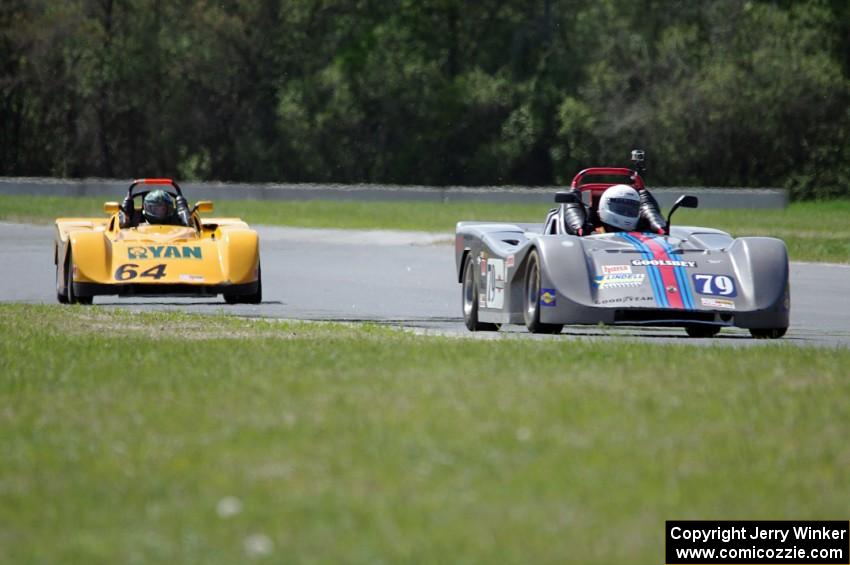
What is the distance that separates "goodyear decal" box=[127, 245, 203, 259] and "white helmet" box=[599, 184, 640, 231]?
15.3 feet

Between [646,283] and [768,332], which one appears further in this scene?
[768,332]

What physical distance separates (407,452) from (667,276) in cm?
639

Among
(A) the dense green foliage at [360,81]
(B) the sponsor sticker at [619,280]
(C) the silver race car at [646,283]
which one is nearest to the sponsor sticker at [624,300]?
(C) the silver race car at [646,283]

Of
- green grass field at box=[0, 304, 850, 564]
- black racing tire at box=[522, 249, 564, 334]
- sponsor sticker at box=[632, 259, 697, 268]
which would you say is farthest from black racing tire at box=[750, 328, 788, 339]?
green grass field at box=[0, 304, 850, 564]

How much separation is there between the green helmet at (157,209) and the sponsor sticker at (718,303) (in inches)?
291

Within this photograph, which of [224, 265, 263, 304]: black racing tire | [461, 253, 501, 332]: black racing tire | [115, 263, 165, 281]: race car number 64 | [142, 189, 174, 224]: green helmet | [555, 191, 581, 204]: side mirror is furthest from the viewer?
[142, 189, 174, 224]: green helmet

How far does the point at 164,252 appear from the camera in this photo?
666 inches

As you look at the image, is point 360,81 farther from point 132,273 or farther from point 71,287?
Answer: point 132,273

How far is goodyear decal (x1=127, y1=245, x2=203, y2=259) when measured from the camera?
16.8 meters

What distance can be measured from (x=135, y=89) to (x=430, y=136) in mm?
9612

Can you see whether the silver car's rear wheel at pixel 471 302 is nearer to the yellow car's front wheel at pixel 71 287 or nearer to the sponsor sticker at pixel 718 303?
the sponsor sticker at pixel 718 303

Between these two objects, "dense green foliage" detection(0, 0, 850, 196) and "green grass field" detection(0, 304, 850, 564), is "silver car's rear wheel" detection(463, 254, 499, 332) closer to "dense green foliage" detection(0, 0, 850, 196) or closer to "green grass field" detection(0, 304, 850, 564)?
"green grass field" detection(0, 304, 850, 564)

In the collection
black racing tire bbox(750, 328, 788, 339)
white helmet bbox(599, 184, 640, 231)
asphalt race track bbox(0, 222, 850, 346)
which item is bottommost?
asphalt race track bbox(0, 222, 850, 346)

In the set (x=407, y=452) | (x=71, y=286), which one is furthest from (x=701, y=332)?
(x=407, y=452)
